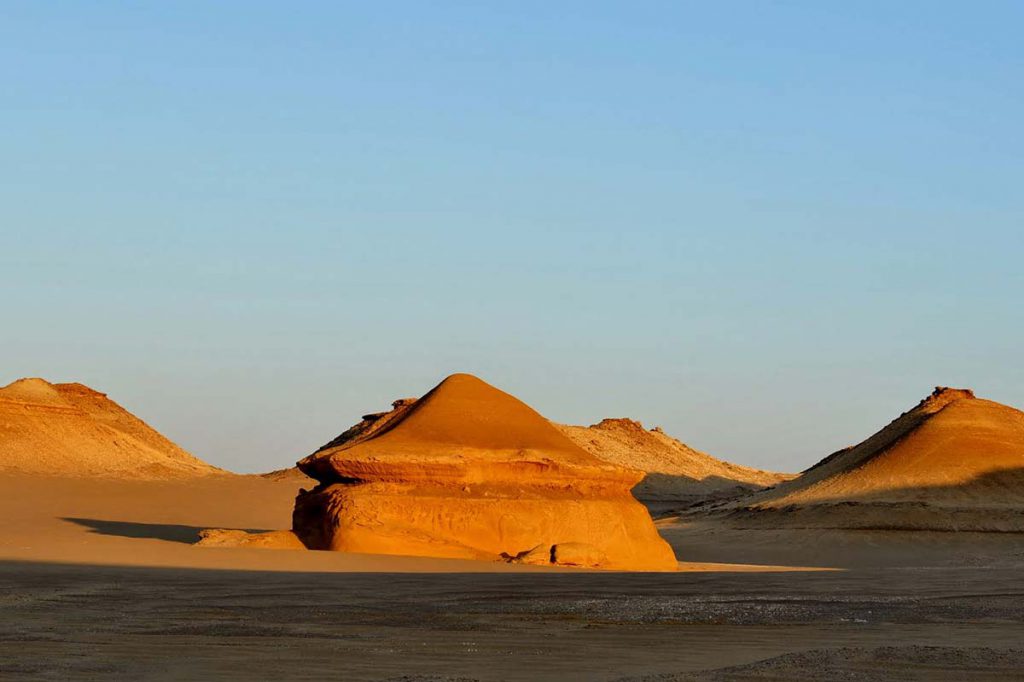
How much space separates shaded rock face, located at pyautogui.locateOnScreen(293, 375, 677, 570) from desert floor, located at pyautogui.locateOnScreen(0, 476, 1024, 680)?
1.76 m

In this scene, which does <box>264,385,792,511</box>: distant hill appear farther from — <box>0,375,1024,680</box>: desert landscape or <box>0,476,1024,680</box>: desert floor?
<box>0,476,1024,680</box>: desert floor

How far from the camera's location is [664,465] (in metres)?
94.8

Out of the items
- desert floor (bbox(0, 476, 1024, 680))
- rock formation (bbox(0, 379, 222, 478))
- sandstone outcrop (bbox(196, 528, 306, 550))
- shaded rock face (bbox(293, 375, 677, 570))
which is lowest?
desert floor (bbox(0, 476, 1024, 680))

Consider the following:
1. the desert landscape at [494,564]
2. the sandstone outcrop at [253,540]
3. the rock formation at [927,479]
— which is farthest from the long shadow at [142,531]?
the rock formation at [927,479]

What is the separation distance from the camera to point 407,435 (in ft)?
80.8

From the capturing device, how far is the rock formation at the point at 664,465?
84062 millimetres

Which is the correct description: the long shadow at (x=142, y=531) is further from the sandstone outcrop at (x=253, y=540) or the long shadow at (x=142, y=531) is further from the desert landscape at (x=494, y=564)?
the sandstone outcrop at (x=253, y=540)

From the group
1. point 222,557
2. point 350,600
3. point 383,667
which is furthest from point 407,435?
point 383,667

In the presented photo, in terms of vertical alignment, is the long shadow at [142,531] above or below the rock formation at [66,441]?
below

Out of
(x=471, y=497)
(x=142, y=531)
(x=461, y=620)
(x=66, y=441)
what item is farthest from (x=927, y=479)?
(x=461, y=620)

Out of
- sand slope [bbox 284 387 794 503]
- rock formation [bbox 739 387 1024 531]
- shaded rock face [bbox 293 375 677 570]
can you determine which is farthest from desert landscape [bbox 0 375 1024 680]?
sand slope [bbox 284 387 794 503]

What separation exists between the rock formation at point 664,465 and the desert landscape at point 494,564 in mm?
26765

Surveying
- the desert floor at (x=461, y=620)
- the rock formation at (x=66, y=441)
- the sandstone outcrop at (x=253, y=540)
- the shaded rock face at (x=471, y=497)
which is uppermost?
the rock formation at (x=66, y=441)

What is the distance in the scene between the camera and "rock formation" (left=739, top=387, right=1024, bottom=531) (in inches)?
1783
